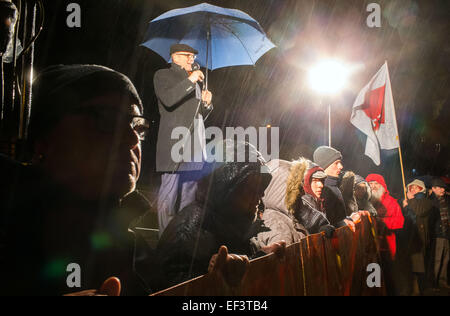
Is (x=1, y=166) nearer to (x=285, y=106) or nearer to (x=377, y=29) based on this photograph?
(x=285, y=106)

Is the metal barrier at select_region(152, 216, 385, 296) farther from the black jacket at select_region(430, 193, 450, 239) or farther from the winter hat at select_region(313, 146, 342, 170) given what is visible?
the black jacket at select_region(430, 193, 450, 239)

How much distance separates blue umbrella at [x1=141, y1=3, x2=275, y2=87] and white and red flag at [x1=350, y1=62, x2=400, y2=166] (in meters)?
3.71

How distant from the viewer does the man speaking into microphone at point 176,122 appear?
3.42 metres

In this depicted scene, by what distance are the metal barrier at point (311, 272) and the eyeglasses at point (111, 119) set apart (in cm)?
70

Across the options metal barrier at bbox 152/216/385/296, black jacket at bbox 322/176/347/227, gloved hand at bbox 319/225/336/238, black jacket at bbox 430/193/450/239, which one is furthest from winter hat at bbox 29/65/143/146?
black jacket at bbox 430/193/450/239

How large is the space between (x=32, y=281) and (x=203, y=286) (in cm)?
82

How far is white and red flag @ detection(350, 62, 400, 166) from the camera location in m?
7.07

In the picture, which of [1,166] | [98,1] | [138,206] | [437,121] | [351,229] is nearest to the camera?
[1,166]

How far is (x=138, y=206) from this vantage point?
1.47m

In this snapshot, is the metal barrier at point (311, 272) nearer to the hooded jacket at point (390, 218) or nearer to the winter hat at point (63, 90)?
the winter hat at point (63, 90)

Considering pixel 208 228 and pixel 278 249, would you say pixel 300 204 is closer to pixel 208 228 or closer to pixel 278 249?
pixel 278 249

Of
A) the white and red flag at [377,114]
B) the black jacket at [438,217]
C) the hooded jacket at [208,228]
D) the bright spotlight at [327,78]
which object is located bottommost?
the black jacket at [438,217]

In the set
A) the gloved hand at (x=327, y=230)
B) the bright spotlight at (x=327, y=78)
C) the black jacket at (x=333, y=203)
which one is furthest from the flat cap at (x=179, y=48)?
the bright spotlight at (x=327, y=78)
